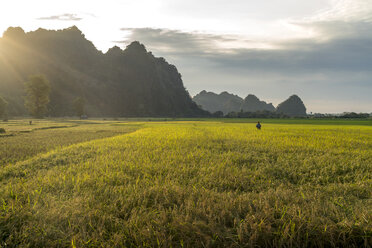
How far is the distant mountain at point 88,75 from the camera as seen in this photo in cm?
11954

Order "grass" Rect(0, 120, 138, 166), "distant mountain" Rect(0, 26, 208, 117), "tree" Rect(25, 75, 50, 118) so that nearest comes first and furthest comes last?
1. "grass" Rect(0, 120, 138, 166)
2. "tree" Rect(25, 75, 50, 118)
3. "distant mountain" Rect(0, 26, 208, 117)

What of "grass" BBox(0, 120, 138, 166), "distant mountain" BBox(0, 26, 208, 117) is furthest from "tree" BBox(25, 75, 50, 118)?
"grass" BBox(0, 120, 138, 166)

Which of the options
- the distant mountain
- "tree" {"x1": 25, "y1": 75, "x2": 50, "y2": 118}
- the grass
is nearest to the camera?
the grass

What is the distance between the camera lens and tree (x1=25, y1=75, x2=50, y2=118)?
6619cm

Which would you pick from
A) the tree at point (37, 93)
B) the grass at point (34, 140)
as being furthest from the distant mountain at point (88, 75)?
the grass at point (34, 140)

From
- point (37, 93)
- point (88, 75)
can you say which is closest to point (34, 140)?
point (37, 93)

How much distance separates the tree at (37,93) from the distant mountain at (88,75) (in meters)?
37.9

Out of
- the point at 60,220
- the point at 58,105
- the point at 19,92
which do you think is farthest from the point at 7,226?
the point at 19,92

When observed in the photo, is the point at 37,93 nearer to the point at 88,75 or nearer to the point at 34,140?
the point at 34,140

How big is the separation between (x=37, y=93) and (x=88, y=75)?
84.5 m

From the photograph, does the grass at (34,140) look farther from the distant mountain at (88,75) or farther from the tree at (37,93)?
the distant mountain at (88,75)

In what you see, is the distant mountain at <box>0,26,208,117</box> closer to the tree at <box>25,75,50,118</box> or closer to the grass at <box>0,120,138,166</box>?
the tree at <box>25,75,50,118</box>

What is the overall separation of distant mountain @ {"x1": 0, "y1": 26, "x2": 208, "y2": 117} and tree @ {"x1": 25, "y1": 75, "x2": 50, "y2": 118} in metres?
37.9

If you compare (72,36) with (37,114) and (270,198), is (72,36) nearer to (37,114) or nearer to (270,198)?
(37,114)
